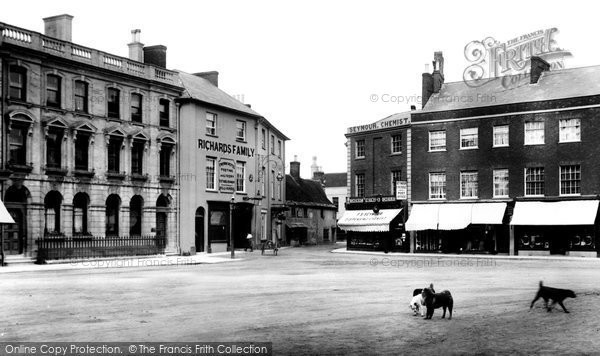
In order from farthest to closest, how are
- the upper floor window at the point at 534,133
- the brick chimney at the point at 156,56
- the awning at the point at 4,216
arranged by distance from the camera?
the brick chimney at the point at 156,56 < the upper floor window at the point at 534,133 < the awning at the point at 4,216

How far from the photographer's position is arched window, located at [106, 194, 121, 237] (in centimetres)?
3609

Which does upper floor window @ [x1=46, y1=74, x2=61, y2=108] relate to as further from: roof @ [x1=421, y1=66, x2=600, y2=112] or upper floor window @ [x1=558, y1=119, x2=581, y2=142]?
upper floor window @ [x1=558, y1=119, x2=581, y2=142]

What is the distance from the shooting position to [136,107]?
38156mm

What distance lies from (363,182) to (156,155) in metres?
16.9

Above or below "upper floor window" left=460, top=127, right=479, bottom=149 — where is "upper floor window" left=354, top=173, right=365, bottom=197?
below

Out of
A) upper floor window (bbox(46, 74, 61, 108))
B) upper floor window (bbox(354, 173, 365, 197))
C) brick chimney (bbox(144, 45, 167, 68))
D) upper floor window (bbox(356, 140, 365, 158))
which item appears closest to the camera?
upper floor window (bbox(46, 74, 61, 108))

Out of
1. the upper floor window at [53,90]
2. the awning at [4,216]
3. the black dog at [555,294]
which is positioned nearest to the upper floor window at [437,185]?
the upper floor window at [53,90]

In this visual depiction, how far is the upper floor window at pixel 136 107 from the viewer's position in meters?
37.8

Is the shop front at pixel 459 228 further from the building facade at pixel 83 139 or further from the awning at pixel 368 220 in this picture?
the building facade at pixel 83 139

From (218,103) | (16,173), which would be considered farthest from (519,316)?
(218,103)

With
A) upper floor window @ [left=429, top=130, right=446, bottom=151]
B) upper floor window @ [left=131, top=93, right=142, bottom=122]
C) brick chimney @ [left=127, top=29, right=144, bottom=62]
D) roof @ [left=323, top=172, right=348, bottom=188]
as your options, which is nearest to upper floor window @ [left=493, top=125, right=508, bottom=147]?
upper floor window @ [left=429, top=130, right=446, bottom=151]

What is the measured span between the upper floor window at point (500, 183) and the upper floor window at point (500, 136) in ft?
5.59

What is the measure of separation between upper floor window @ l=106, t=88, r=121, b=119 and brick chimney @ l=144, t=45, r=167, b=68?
5.81 metres

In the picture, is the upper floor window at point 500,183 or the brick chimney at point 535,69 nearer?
the upper floor window at point 500,183
